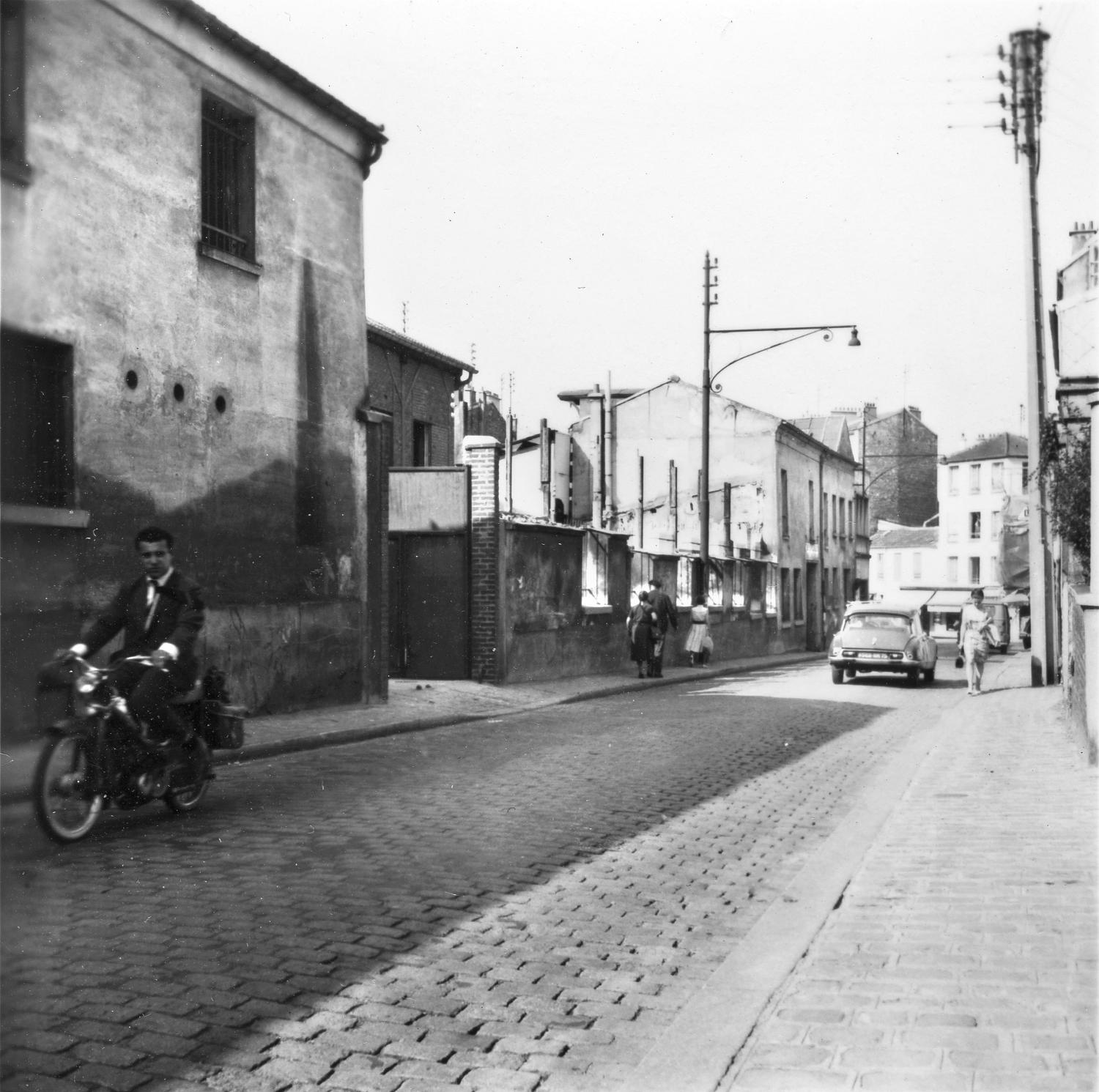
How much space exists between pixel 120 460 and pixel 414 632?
9361 mm

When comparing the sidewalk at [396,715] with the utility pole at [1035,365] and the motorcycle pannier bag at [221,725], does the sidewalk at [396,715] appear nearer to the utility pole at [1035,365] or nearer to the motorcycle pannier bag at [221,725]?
the motorcycle pannier bag at [221,725]

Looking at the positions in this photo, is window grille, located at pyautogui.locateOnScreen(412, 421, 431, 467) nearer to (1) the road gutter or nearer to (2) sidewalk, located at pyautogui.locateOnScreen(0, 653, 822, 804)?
(2) sidewalk, located at pyautogui.locateOnScreen(0, 653, 822, 804)

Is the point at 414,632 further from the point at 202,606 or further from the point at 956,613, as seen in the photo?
the point at 956,613

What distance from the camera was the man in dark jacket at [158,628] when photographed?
7551 mm

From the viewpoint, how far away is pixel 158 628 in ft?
25.5

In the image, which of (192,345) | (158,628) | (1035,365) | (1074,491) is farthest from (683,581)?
(158,628)

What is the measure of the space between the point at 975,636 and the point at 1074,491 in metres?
3.51

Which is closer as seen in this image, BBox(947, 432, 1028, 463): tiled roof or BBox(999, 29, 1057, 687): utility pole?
BBox(999, 29, 1057, 687): utility pole

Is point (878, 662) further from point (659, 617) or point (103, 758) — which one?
point (103, 758)

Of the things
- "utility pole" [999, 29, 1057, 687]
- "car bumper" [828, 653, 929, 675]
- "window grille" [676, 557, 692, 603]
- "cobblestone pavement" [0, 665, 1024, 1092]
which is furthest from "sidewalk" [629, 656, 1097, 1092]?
"window grille" [676, 557, 692, 603]

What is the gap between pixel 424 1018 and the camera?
13.6 ft

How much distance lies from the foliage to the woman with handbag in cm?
164

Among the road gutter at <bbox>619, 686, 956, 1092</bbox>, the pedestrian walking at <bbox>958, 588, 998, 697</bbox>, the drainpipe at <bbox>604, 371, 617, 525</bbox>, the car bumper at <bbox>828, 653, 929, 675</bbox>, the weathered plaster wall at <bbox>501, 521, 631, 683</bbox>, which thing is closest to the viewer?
the road gutter at <bbox>619, 686, 956, 1092</bbox>

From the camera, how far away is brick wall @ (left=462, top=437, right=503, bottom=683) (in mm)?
20391
